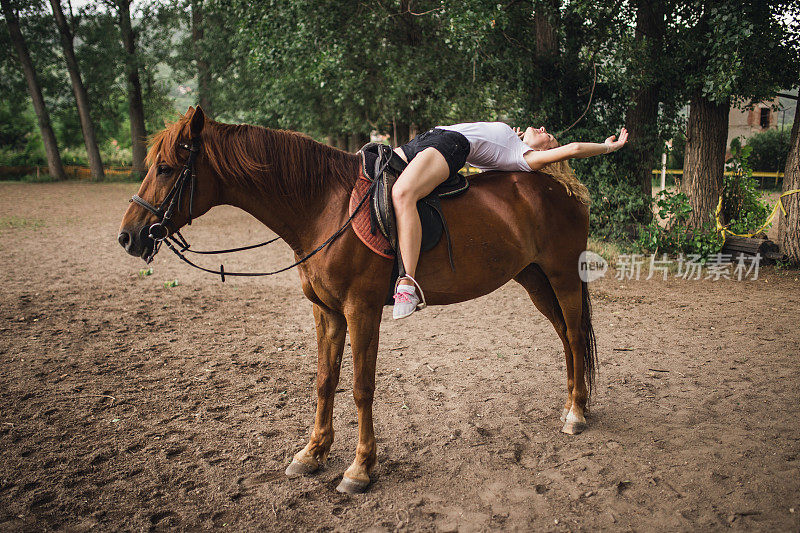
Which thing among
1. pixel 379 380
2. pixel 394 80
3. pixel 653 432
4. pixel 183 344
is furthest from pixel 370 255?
pixel 394 80

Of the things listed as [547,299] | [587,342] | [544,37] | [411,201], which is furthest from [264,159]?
[544,37]

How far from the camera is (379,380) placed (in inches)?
185

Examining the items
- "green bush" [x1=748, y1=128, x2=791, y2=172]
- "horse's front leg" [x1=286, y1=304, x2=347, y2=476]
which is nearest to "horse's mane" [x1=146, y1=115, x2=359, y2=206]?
"horse's front leg" [x1=286, y1=304, x2=347, y2=476]

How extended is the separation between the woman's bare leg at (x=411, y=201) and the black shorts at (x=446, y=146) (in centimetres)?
14

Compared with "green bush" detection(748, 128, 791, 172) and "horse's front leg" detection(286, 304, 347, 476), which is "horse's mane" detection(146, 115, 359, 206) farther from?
"green bush" detection(748, 128, 791, 172)

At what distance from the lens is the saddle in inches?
119

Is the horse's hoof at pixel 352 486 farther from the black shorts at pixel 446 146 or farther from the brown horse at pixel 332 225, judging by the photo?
the black shorts at pixel 446 146

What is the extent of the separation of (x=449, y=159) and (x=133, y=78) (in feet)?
98.0

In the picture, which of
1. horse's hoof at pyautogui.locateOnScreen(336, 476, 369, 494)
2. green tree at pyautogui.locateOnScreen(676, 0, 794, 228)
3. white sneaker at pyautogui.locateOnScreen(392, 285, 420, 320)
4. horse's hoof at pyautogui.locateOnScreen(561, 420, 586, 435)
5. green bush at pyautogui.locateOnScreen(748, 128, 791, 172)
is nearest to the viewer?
white sneaker at pyautogui.locateOnScreen(392, 285, 420, 320)

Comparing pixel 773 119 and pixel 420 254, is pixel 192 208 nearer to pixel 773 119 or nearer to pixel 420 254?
pixel 420 254

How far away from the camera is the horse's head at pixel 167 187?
280 centimetres

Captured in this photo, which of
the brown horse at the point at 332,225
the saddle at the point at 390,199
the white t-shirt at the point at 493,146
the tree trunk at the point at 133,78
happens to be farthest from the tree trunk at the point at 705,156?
the tree trunk at the point at 133,78

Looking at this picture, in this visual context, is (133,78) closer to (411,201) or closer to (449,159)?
(449,159)

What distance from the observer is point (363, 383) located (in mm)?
3086
